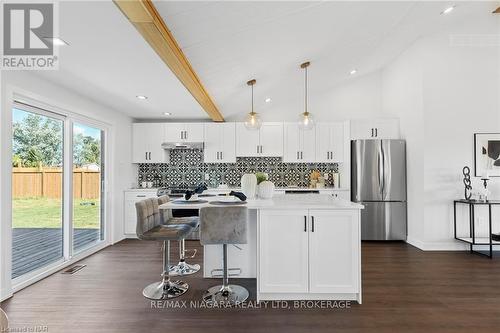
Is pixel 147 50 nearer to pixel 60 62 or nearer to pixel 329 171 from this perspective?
pixel 60 62

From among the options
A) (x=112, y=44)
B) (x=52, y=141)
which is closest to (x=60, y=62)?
(x=112, y=44)

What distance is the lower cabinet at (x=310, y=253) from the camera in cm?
249

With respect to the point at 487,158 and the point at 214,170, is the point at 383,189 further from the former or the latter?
the point at 214,170

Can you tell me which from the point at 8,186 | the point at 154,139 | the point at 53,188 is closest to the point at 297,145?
the point at 154,139

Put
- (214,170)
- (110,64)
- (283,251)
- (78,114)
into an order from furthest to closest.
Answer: (214,170) → (78,114) → (110,64) → (283,251)

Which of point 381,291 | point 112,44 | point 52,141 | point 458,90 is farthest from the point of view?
point 458,90

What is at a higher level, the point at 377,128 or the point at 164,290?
the point at 377,128

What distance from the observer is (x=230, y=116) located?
5875 mm

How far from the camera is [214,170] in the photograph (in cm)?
578

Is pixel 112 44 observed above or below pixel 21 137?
above

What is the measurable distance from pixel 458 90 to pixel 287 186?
339 centimetres

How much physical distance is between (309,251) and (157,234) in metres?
1.50

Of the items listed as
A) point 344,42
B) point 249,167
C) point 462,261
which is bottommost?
point 462,261

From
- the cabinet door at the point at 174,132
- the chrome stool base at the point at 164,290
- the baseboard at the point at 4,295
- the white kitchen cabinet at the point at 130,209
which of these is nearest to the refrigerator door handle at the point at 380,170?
the chrome stool base at the point at 164,290
